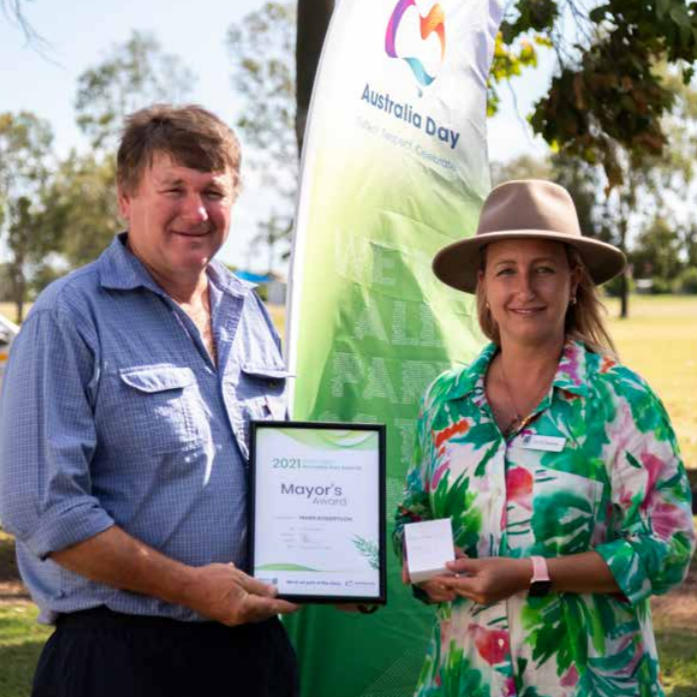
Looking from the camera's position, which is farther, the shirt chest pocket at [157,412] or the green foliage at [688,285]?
the green foliage at [688,285]

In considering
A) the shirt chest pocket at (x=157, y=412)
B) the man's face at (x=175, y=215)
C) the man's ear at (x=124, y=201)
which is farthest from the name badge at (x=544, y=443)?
the man's ear at (x=124, y=201)

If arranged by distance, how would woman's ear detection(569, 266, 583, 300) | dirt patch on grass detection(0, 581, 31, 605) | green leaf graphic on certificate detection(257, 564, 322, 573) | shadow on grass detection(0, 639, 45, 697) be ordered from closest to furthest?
green leaf graphic on certificate detection(257, 564, 322, 573) < woman's ear detection(569, 266, 583, 300) < shadow on grass detection(0, 639, 45, 697) < dirt patch on grass detection(0, 581, 31, 605)

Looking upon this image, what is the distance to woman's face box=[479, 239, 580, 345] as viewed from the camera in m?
3.08

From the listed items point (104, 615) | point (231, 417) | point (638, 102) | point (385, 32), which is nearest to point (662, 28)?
point (638, 102)

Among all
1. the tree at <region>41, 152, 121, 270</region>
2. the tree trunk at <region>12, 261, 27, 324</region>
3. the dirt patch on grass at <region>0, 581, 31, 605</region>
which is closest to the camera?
the dirt patch on grass at <region>0, 581, 31, 605</region>

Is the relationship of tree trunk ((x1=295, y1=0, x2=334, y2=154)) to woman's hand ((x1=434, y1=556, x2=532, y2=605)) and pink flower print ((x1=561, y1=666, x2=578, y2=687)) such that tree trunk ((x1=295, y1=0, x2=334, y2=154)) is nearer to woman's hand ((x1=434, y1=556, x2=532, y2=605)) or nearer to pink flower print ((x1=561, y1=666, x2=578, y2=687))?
woman's hand ((x1=434, y1=556, x2=532, y2=605))

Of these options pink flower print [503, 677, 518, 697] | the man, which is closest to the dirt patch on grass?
the man

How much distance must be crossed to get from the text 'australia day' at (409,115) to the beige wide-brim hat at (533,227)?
138 centimetres

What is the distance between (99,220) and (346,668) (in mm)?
60778

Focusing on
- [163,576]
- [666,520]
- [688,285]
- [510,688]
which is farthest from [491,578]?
Answer: [688,285]

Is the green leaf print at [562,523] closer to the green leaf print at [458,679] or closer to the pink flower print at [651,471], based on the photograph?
the pink flower print at [651,471]

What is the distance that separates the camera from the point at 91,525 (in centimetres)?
279

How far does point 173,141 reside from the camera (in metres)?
3.03

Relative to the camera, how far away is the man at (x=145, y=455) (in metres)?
2.80
